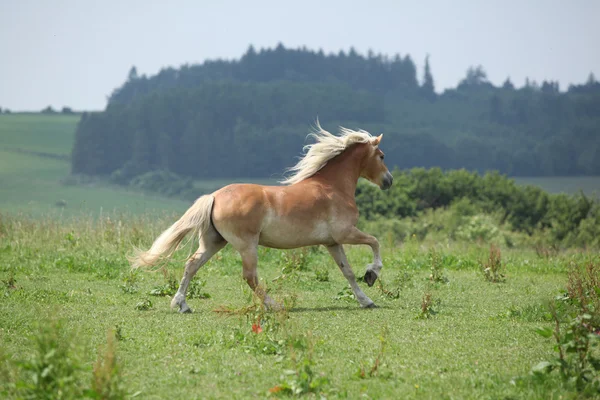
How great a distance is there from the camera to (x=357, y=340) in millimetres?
8562

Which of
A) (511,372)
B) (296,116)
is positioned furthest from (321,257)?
(296,116)

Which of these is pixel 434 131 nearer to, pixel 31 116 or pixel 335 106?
pixel 335 106

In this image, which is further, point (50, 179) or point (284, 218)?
point (50, 179)

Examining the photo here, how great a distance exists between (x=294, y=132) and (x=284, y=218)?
433 ft

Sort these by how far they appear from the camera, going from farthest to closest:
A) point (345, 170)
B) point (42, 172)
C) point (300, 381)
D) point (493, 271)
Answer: point (42, 172) < point (493, 271) < point (345, 170) < point (300, 381)

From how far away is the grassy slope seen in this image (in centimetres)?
9169

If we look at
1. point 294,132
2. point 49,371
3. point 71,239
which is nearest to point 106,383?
point 49,371

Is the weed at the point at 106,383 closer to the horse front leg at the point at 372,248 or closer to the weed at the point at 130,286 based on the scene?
the horse front leg at the point at 372,248

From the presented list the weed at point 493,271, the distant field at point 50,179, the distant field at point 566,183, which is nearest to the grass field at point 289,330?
the weed at point 493,271

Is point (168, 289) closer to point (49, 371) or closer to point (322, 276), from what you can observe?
point (322, 276)

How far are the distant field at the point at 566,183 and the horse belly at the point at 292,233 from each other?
347 ft

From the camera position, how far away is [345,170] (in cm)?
1162

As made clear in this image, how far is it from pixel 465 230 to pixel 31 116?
129889 mm

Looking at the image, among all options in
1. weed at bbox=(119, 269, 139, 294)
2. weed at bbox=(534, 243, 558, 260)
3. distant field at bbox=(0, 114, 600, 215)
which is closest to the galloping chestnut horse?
weed at bbox=(119, 269, 139, 294)
